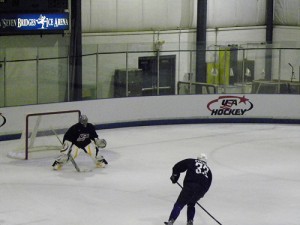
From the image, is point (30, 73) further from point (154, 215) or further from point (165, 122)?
point (154, 215)

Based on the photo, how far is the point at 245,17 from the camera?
26562 millimetres

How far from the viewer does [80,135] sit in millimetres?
14859

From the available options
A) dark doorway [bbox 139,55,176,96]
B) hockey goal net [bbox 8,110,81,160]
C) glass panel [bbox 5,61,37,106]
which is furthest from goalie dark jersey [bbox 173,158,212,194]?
dark doorway [bbox 139,55,176,96]

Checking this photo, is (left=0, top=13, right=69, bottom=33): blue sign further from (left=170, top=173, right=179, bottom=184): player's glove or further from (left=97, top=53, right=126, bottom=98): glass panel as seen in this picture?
(left=170, top=173, right=179, bottom=184): player's glove

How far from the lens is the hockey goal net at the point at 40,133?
1618 centimetres

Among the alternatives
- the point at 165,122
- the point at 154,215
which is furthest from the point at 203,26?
the point at 154,215

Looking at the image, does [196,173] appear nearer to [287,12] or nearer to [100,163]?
[100,163]

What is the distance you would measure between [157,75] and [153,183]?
282 inches

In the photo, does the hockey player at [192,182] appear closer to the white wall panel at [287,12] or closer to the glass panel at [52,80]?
the glass panel at [52,80]

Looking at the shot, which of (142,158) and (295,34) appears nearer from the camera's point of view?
(142,158)

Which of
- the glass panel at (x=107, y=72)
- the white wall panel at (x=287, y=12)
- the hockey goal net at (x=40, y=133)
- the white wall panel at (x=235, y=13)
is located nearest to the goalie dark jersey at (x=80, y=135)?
the hockey goal net at (x=40, y=133)

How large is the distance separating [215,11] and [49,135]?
10659 mm

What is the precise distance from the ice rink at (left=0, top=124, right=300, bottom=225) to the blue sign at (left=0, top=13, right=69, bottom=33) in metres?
3.25

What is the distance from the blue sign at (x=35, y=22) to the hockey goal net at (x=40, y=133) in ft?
11.7
